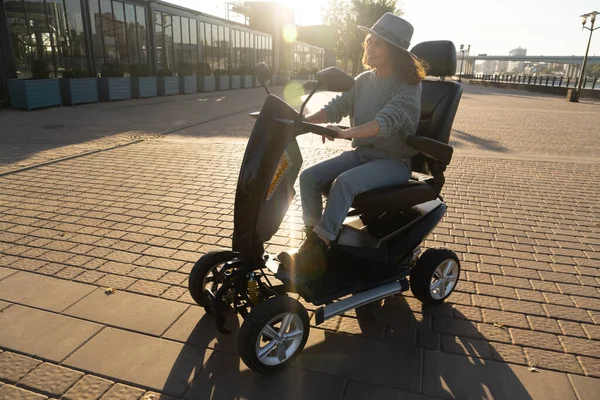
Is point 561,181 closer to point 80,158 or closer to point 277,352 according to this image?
point 277,352

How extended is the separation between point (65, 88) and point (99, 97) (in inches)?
67.6

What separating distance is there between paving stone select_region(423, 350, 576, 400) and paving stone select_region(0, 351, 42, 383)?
6.59ft

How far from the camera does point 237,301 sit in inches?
95.7

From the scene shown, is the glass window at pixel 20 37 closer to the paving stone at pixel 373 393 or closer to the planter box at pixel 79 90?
the planter box at pixel 79 90

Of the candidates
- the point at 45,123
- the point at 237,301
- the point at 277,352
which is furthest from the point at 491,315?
the point at 45,123

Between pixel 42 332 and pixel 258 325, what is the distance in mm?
1354

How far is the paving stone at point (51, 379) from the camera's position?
2104mm

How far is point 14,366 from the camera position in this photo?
7.38 ft

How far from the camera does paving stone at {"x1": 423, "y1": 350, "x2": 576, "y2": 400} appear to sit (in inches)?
85.0

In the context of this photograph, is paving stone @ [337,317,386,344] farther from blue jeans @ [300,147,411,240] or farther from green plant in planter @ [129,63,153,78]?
green plant in planter @ [129,63,153,78]

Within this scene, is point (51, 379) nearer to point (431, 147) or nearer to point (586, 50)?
point (431, 147)

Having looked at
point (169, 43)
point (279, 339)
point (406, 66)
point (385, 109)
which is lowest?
point (279, 339)

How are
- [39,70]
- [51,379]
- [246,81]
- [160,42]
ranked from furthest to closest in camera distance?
[246,81]
[160,42]
[39,70]
[51,379]

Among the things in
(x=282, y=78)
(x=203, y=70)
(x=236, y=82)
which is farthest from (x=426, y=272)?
(x=282, y=78)
